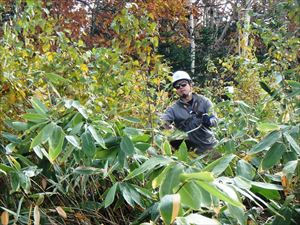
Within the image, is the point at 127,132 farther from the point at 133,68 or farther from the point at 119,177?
the point at 133,68

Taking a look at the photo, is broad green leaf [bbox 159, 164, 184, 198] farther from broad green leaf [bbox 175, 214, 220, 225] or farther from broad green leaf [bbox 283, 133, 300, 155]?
broad green leaf [bbox 283, 133, 300, 155]

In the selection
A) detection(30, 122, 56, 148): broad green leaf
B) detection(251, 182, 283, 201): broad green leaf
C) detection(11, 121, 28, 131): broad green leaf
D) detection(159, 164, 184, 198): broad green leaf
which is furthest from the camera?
detection(11, 121, 28, 131): broad green leaf

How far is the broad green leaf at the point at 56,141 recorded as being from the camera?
1.95 meters

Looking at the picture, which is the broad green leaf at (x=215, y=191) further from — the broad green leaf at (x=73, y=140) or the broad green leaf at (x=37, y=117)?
the broad green leaf at (x=37, y=117)

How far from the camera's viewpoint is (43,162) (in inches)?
94.3

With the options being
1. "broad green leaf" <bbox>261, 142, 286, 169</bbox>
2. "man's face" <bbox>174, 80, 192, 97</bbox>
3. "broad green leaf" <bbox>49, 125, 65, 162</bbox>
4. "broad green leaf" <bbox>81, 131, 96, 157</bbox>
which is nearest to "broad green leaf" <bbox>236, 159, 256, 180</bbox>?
"broad green leaf" <bbox>261, 142, 286, 169</bbox>

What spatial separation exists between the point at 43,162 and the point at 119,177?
0.35m

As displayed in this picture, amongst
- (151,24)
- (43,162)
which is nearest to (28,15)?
(151,24)

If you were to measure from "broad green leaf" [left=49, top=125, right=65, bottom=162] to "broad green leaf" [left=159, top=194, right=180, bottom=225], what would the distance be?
681 millimetres

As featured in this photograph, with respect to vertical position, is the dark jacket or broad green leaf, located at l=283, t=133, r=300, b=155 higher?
broad green leaf, located at l=283, t=133, r=300, b=155

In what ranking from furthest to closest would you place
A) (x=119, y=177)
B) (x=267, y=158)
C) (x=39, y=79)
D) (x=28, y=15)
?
(x=28, y=15), (x=39, y=79), (x=119, y=177), (x=267, y=158)

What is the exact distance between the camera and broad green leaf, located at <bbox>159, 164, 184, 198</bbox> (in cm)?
149

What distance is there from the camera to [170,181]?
4.95 ft

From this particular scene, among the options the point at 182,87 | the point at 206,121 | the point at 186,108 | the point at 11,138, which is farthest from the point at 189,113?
the point at 11,138
